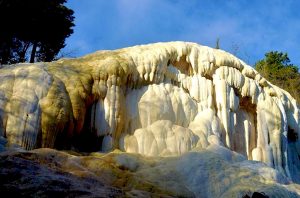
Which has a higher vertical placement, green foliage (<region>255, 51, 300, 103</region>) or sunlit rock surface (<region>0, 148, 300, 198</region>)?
green foliage (<region>255, 51, 300, 103</region>)

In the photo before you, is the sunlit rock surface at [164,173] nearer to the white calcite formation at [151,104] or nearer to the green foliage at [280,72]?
the white calcite formation at [151,104]

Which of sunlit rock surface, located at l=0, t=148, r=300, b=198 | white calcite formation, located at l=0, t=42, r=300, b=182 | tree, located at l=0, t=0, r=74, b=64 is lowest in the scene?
sunlit rock surface, located at l=0, t=148, r=300, b=198

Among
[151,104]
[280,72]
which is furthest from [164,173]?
[280,72]

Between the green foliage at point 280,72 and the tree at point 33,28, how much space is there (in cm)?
1543

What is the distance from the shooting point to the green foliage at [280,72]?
105 feet

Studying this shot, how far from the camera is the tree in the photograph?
65.9ft

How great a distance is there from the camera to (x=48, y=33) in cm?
2230

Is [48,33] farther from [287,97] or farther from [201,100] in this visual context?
[287,97]

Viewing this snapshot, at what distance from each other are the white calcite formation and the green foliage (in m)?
13.6

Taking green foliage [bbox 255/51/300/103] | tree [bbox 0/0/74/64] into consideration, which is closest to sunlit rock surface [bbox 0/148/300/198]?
tree [bbox 0/0/74/64]

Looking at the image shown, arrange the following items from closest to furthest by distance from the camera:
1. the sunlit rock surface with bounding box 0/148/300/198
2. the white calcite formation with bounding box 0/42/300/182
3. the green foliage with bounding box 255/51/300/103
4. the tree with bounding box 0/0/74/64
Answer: the sunlit rock surface with bounding box 0/148/300/198 → the white calcite formation with bounding box 0/42/300/182 → the tree with bounding box 0/0/74/64 → the green foliage with bounding box 255/51/300/103

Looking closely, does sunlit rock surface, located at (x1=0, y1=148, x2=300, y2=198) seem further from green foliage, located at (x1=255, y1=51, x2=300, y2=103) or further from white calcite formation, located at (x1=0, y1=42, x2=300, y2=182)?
green foliage, located at (x1=255, y1=51, x2=300, y2=103)

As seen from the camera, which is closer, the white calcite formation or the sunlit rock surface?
the sunlit rock surface

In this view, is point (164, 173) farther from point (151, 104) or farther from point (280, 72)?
point (280, 72)
